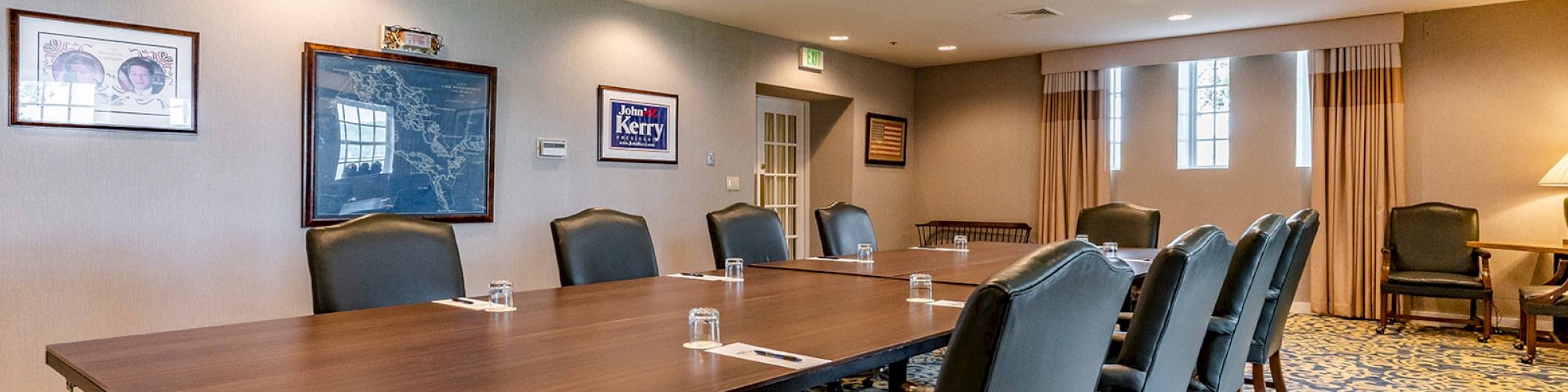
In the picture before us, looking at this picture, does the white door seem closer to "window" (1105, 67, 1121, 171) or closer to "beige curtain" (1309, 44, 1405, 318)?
"window" (1105, 67, 1121, 171)

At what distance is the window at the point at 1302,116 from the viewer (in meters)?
6.48

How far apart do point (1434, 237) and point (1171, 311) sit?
523 centimetres

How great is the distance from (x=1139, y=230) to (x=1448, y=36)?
2.70 meters

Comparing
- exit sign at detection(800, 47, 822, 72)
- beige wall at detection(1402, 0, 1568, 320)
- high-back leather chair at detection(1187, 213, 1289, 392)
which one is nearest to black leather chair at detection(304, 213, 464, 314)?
high-back leather chair at detection(1187, 213, 1289, 392)

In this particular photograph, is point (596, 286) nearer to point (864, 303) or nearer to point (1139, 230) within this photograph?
point (864, 303)

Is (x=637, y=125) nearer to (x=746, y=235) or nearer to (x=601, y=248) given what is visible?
(x=746, y=235)

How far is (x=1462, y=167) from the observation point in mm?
5914

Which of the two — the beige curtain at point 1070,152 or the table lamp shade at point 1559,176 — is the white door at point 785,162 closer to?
the beige curtain at point 1070,152

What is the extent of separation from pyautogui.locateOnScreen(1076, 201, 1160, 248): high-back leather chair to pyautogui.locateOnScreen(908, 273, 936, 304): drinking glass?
2.75 metres

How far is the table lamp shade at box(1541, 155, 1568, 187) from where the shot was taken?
17.0 ft

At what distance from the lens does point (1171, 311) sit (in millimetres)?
1686

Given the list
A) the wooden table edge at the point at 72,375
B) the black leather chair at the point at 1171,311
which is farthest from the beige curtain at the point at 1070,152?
the wooden table edge at the point at 72,375

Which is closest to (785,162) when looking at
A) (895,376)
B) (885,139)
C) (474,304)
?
(885,139)

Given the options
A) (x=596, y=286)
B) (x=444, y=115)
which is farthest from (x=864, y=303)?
(x=444, y=115)
